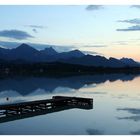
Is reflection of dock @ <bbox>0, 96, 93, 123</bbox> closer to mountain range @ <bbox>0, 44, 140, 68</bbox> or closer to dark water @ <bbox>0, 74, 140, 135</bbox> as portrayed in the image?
dark water @ <bbox>0, 74, 140, 135</bbox>

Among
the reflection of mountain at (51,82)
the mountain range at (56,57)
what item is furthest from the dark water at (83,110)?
the mountain range at (56,57)

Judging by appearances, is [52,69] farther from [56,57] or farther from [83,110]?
[83,110]

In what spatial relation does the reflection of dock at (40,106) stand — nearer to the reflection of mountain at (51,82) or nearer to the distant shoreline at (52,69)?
the reflection of mountain at (51,82)

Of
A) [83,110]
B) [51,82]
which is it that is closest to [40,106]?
[51,82]

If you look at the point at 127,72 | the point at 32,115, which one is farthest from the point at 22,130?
the point at 127,72

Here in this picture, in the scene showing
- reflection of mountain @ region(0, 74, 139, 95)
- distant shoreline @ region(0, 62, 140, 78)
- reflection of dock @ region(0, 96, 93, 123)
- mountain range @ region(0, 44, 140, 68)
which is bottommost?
reflection of dock @ region(0, 96, 93, 123)

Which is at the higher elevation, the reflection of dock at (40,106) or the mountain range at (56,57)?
the mountain range at (56,57)

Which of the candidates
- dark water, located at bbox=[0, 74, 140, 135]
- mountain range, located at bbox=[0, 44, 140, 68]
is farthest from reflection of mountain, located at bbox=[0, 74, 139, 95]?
mountain range, located at bbox=[0, 44, 140, 68]
